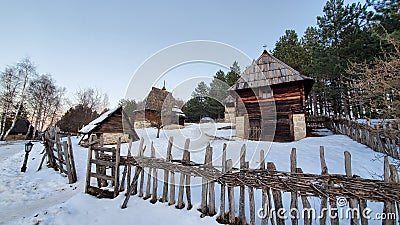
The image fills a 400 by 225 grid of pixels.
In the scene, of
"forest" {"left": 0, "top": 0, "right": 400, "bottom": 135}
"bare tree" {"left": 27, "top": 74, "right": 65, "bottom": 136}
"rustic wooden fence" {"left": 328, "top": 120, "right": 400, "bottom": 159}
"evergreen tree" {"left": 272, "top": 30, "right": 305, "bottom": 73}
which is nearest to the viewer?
"rustic wooden fence" {"left": 328, "top": 120, "right": 400, "bottom": 159}

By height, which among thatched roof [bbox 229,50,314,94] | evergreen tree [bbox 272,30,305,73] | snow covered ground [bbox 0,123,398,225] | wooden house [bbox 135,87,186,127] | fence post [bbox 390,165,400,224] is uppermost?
evergreen tree [bbox 272,30,305,73]

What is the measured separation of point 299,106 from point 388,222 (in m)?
8.90

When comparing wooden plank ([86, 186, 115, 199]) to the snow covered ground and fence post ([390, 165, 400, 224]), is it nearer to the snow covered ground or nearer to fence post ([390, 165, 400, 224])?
the snow covered ground

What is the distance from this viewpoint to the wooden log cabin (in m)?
10.3

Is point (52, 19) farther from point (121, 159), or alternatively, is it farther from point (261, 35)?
point (261, 35)

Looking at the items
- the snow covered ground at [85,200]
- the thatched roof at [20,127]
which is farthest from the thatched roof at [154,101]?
the thatched roof at [20,127]

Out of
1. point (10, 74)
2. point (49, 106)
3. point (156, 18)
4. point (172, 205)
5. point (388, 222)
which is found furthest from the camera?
point (49, 106)

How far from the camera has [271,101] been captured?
11.0m

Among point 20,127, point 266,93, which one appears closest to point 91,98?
point 20,127

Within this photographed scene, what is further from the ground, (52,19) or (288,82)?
(52,19)

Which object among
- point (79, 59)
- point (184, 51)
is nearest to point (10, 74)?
point (79, 59)

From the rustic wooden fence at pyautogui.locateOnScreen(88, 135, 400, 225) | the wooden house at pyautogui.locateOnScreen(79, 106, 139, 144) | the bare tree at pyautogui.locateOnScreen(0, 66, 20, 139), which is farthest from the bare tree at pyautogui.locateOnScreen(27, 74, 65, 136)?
the rustic wooden fence at pyautogui.locateOnScreen(88, 135, 400, 225)

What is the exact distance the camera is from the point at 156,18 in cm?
796

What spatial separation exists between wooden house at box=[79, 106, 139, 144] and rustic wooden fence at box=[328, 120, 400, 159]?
1415cm
